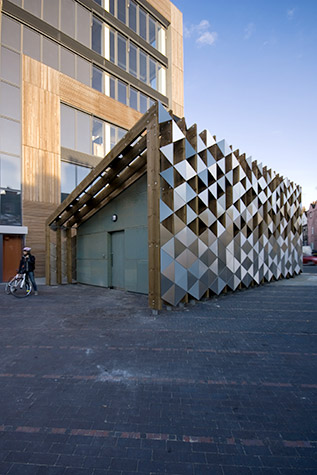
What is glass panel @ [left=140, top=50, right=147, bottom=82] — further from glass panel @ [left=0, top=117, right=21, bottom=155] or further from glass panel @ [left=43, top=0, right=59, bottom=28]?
glass panel @ [left=0, top=117, right=21, bottom=155]

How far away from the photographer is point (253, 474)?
6.77 feet

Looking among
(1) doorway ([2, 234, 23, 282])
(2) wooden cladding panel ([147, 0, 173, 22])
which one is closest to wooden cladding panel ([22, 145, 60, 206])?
(1) doorway ([2, 234, 23, 282])

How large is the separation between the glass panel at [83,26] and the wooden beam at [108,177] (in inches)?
545

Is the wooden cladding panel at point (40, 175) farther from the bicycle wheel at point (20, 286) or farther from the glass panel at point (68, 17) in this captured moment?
the glass panel at point (68, 17)

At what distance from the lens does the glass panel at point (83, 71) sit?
1802 centimetres

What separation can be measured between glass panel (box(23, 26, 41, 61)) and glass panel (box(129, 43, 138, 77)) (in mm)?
7547

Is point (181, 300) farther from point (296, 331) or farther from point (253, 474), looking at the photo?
point (253, 474)

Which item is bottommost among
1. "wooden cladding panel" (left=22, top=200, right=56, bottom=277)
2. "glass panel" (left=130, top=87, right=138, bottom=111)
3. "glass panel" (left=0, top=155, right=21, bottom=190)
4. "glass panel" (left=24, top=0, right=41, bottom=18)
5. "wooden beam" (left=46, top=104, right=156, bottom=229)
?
"wooden cladding panel" (left=22, top=200, right=56, bottom=277)

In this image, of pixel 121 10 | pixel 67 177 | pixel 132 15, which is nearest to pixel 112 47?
pixel 121 10

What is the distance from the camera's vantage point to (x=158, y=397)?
10.4ft

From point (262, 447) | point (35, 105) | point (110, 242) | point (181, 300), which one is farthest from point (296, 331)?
point (35, 105)

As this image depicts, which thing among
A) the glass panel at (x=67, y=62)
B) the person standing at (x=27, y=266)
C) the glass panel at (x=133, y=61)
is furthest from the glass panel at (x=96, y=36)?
the person standing at (x=27, y=266)

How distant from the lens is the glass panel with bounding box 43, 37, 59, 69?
53.9 feet

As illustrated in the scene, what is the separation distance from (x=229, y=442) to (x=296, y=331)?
4.07 m
